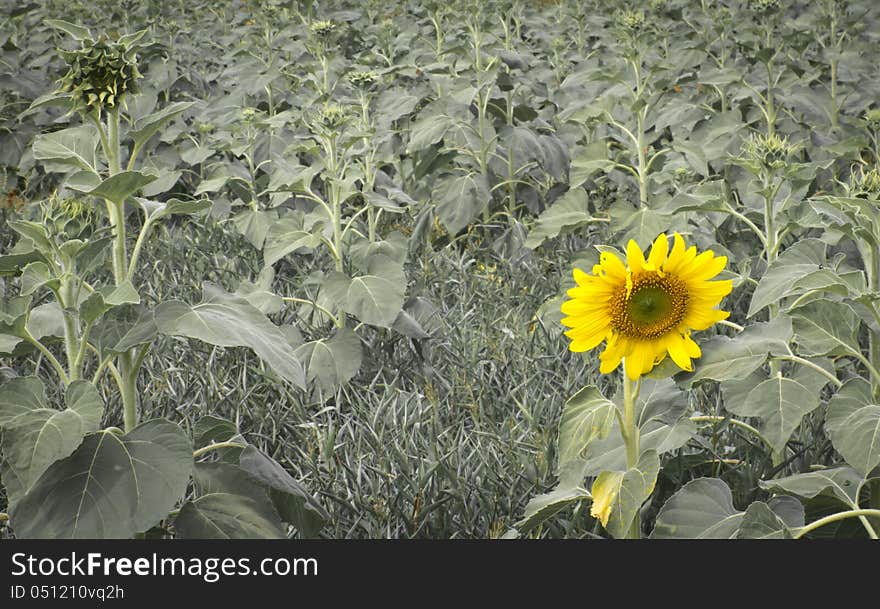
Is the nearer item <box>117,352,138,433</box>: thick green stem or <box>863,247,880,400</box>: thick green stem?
<box>117,352,138,433</box>: thick green stem

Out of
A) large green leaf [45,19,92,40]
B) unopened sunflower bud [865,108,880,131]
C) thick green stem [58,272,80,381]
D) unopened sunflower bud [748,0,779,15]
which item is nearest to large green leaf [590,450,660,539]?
thick green stem [58,272,80,381]

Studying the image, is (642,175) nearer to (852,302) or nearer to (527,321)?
(527,321)

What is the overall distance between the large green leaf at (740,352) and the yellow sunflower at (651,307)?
0.06 m

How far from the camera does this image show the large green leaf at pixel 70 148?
2137 mm

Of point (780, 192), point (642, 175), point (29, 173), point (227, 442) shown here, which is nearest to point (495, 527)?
point (227, 442)

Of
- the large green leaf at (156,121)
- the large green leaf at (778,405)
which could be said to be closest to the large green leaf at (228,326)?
the large green leaf at (156,121)

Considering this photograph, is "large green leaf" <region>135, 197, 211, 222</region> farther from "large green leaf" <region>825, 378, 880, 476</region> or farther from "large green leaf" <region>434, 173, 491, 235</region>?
"large green leaf" <region>434, 173, 491, 235</region>

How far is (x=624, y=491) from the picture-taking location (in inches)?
75.9

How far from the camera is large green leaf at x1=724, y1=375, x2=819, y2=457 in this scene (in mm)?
2082

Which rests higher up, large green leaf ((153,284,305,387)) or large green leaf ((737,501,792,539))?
large green leaf ((153,284,305,387))

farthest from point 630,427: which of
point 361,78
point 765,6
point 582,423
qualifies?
point 765,6

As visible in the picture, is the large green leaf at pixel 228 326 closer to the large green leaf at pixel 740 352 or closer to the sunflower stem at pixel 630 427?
the sunflower stem at pixel 630 427

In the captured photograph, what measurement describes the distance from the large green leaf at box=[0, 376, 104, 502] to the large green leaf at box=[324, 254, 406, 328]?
134cm

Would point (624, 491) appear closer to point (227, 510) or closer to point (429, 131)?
point (227, 510)
